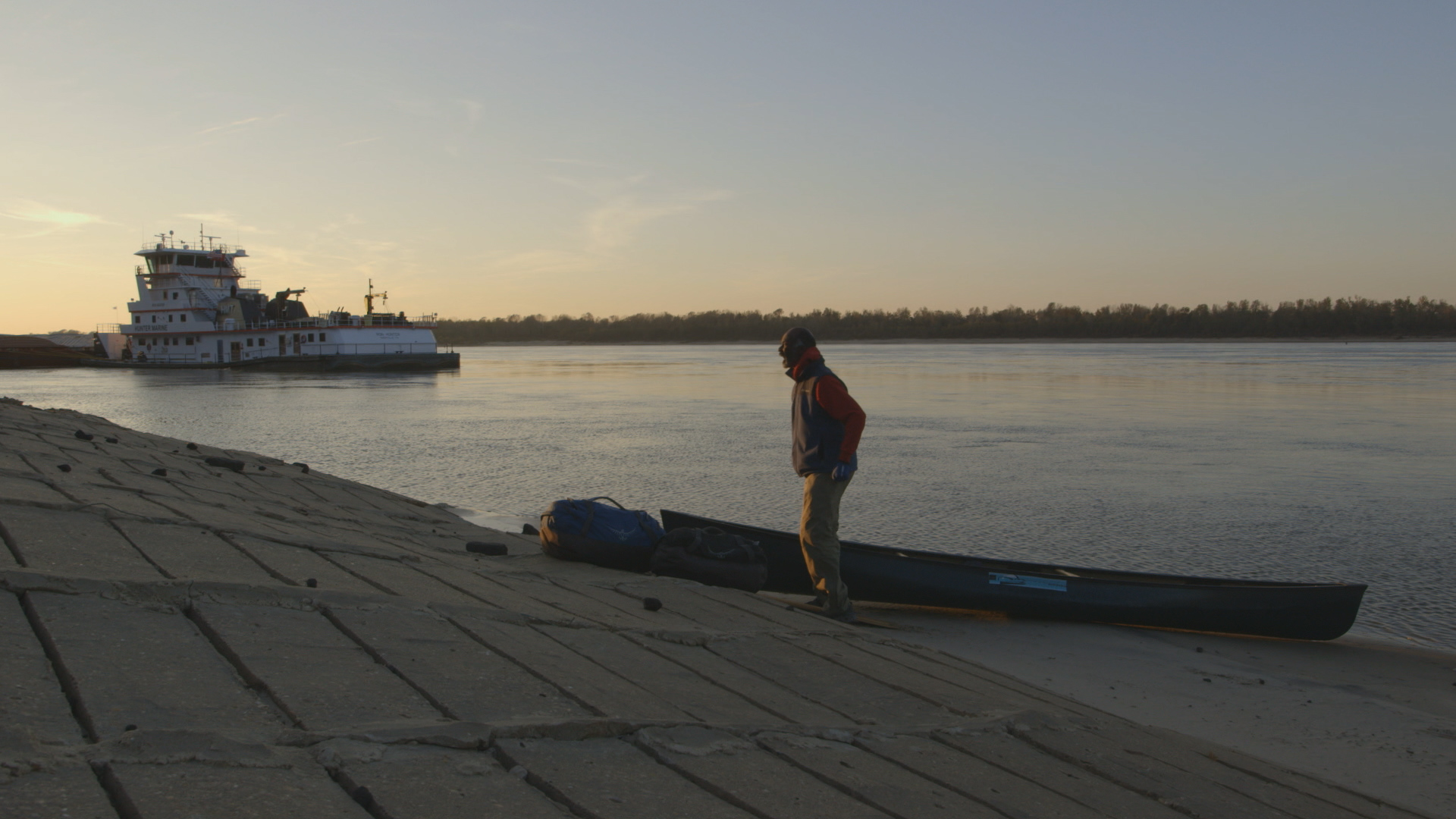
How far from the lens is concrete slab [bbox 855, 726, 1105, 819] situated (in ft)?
10.7

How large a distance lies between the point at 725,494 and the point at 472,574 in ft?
26.0

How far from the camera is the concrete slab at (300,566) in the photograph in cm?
456

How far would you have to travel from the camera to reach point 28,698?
2.59m

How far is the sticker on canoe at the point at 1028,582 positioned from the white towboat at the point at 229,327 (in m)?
50.5

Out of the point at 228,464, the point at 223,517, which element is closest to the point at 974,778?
the point at 223,517

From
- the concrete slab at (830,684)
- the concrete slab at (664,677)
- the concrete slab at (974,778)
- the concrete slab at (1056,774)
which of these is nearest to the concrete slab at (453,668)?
the concrete slab at (664,677)

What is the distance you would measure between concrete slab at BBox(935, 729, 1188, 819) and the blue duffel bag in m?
3.47

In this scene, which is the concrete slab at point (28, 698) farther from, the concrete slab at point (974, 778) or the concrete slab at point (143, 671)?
the concrete slab at point (974, 778)

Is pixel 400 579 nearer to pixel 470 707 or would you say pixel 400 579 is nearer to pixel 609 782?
pixel 470 707

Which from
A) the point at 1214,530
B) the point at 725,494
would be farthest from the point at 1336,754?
the point at 725,494

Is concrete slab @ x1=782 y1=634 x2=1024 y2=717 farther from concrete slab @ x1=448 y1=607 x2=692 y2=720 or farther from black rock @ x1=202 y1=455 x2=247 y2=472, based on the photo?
black rock @ x1=202 y1=455 x2=247 y2=472

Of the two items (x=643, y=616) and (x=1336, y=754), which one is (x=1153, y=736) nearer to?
(x=1336, y=754)

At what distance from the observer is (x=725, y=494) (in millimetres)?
13438

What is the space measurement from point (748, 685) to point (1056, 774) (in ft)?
4.23
